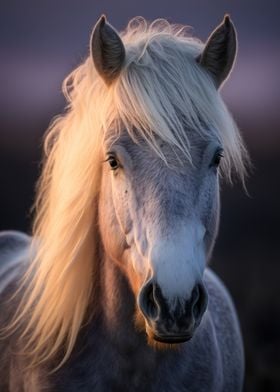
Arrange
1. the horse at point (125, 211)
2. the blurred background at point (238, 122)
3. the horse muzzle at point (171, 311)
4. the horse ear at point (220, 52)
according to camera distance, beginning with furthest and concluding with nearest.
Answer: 1. the blurred background at point (238, 122)
2. the horse ear at point (220, 52)
3. the horse at point (125, 211)
4. the horse muzzle at point (171, 311)

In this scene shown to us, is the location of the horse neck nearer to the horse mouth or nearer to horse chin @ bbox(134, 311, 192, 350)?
horse chin @ bbox(134, 311, 192, 350)

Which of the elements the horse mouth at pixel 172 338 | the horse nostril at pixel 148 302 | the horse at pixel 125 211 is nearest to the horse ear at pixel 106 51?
the horse at pixel 125 211

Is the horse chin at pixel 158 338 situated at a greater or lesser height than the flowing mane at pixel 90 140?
lesser

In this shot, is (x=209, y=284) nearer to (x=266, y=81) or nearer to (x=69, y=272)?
(x=69, y=272)

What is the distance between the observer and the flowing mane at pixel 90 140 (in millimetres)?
2186

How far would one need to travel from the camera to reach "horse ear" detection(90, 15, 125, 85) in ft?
7.22

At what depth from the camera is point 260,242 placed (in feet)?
28.0

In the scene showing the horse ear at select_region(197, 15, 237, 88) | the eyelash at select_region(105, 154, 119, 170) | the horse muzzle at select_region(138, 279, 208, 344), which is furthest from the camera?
the horse ear at select_region(197, 15, 237, 88)

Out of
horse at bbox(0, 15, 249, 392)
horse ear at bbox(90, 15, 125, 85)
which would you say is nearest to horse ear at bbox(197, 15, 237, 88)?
horse at bbox(0, 15, 249, 392)

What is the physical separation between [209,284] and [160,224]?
1284mm

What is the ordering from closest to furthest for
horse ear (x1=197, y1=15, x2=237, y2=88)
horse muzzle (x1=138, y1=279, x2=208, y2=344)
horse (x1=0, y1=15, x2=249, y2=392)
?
horse muzzle (x1=138, y1=279, x2=208, y2=344) → horse (x1=0, y1=15, x2=249, y2=392) → horse ear (x1=197, y1=15, x2=237, y2=88)

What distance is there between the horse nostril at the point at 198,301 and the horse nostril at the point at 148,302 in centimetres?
11

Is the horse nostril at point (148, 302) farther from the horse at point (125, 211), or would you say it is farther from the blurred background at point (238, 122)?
the blurred background at point (238, 122)

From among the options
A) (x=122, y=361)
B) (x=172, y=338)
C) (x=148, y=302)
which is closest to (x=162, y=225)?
(x=148, y=302)
